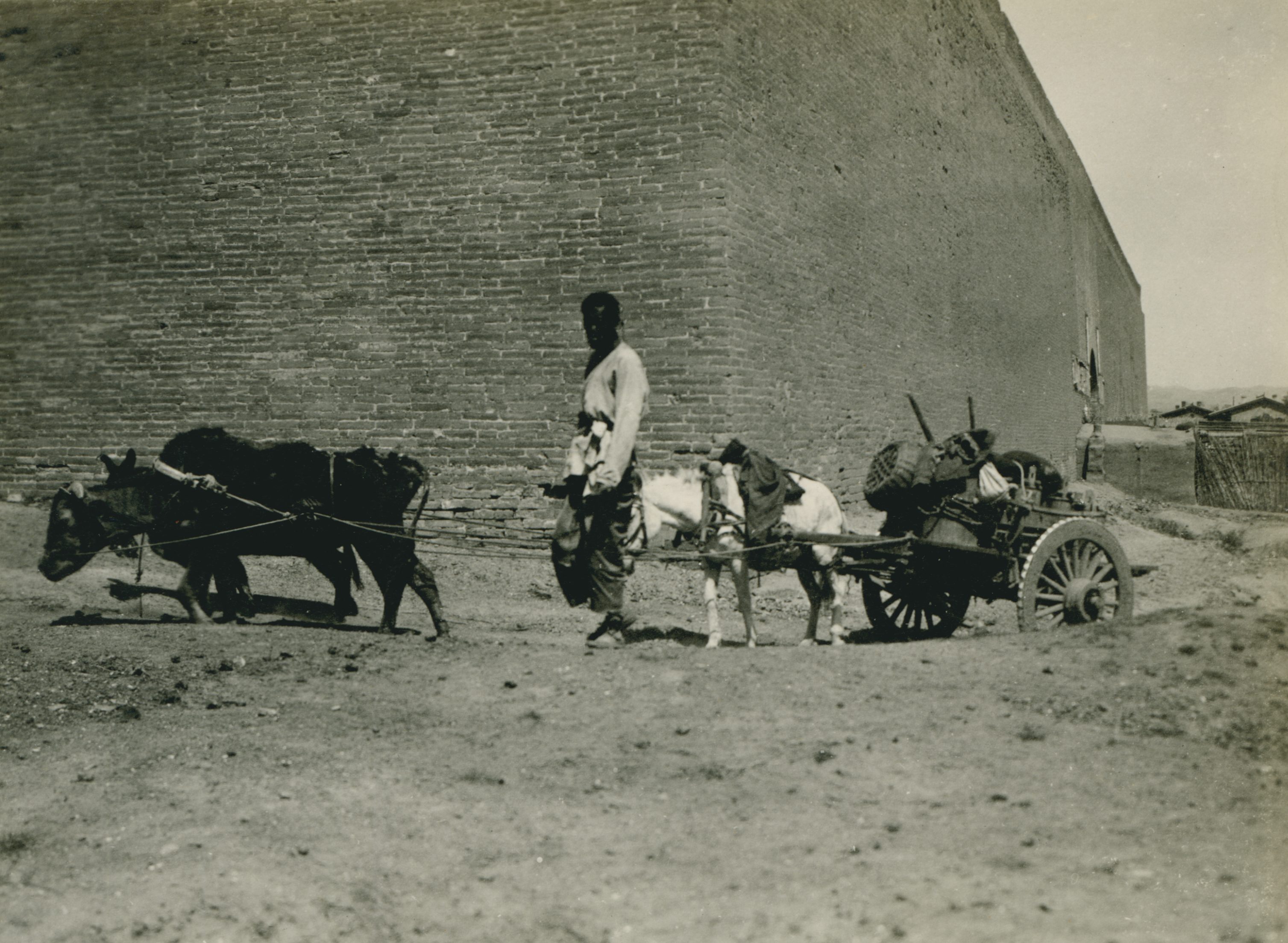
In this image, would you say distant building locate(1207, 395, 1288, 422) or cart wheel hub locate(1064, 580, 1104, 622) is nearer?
cart wheel hub locate(1064, 580, 1104, 622)

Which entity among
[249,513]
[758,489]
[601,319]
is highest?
[601,319]

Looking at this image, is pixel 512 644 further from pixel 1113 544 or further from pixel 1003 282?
pixel 1003 282

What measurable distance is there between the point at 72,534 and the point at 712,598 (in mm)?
4567

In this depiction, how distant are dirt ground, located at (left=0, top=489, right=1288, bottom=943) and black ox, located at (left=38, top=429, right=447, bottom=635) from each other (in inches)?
35.7

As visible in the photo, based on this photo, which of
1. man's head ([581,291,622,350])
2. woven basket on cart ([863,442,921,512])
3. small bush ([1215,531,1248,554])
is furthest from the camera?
small bush ([1215,531,1248,554])

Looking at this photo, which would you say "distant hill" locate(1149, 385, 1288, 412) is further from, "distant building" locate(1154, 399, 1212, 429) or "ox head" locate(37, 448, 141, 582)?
"ox head" locate(37, 448, 141, 582)

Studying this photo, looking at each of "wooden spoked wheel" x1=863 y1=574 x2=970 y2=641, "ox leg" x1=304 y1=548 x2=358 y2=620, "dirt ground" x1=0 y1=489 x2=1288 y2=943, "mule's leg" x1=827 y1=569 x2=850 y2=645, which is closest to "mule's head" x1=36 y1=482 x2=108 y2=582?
"dirt ground" x1=0 y1=489 x2=1288 y2=943

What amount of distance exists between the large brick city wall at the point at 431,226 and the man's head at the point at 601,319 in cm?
362

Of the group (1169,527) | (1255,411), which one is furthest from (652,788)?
(1255,411)

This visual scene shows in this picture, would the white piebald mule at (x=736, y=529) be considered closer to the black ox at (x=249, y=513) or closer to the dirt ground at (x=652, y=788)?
the dirt ground at (x=652, y=788)

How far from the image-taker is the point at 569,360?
10.0m

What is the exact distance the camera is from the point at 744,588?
717cm

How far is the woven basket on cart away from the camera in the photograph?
6586 mm

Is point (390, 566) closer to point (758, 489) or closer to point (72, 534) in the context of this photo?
point (72, 534)
